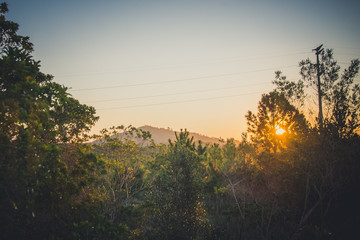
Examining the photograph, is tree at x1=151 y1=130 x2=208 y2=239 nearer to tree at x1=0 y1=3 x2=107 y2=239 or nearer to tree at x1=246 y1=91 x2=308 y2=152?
tree at x1=0 y1=3 x2=107 y2=239

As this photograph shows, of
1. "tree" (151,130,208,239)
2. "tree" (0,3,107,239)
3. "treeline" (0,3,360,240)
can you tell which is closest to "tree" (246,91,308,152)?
"treeline" (0,3,360,240)

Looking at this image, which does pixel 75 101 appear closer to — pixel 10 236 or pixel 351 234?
pixel 10 236

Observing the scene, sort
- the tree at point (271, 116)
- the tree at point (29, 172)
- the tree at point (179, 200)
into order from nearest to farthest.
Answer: the tree at point (29, 172)
the tree at point (179, 200)
the tree at point (271, 116)

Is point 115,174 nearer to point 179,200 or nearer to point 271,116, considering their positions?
point 179,200

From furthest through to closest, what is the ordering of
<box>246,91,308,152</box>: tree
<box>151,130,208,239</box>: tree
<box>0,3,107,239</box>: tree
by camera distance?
<box>246,91,308,152</box>: tree < <box>151,130,208,239</box>: tree < <box>0,3,107,239</box>: tree

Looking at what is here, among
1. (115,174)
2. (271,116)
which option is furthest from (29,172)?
(271,116)

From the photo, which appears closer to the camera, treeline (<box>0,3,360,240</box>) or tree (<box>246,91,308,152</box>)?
treeline (<box>0,3,360,240</box>)

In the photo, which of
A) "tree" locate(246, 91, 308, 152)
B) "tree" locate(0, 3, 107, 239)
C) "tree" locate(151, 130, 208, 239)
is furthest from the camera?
"tree" locate(246, 91, 308, 152)

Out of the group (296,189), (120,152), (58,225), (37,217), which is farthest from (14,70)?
(296,189)

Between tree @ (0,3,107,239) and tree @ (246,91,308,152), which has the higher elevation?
tree @ (246,91,308,152)

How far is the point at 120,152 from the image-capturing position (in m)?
9.23

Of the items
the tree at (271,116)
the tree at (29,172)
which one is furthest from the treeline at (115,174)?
the tree at (271,116)

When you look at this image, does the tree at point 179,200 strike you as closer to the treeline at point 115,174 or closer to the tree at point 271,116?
the treeline at point 115,174

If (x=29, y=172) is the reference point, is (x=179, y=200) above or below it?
below
